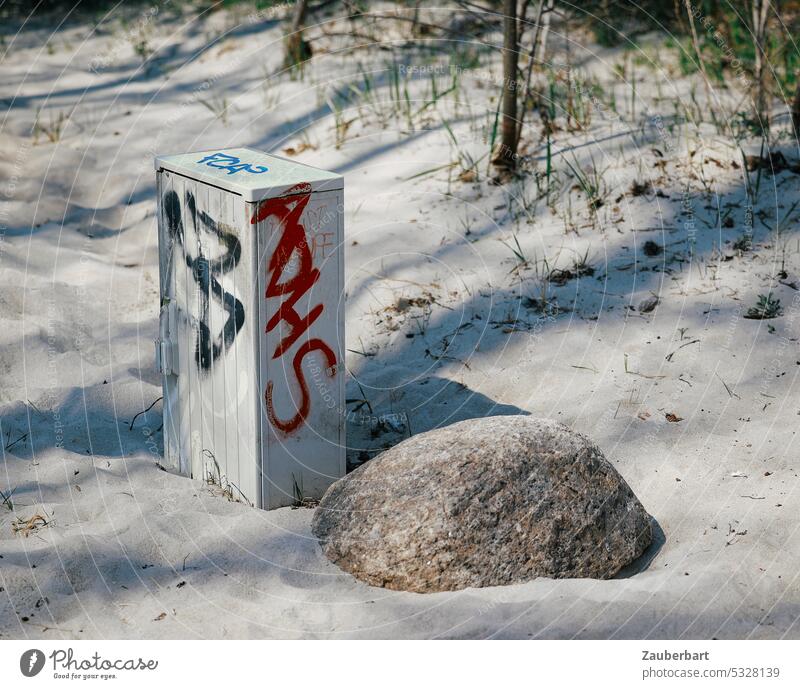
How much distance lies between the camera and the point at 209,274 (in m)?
3.70

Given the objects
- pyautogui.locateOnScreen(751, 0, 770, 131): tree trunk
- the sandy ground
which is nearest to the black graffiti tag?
the sandy ground

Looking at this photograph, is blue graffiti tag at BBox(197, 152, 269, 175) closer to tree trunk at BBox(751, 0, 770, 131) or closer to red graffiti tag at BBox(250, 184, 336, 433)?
red graffiti tag at BBox(250, 184, 336, 433)

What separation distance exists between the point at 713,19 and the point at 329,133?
3.57 m

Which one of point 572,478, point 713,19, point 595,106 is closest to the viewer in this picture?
point 572,478

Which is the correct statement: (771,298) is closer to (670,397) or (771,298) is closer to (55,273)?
(670,397)

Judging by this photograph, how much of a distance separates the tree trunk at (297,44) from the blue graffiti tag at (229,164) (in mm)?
3843

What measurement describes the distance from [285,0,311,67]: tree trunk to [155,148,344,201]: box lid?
12.6 ft

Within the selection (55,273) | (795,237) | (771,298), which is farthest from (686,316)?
A: (55,273)

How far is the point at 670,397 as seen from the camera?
4324 mm

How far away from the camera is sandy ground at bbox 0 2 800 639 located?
317 centimetres

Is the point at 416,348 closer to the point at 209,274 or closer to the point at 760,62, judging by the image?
the point at 209,274
